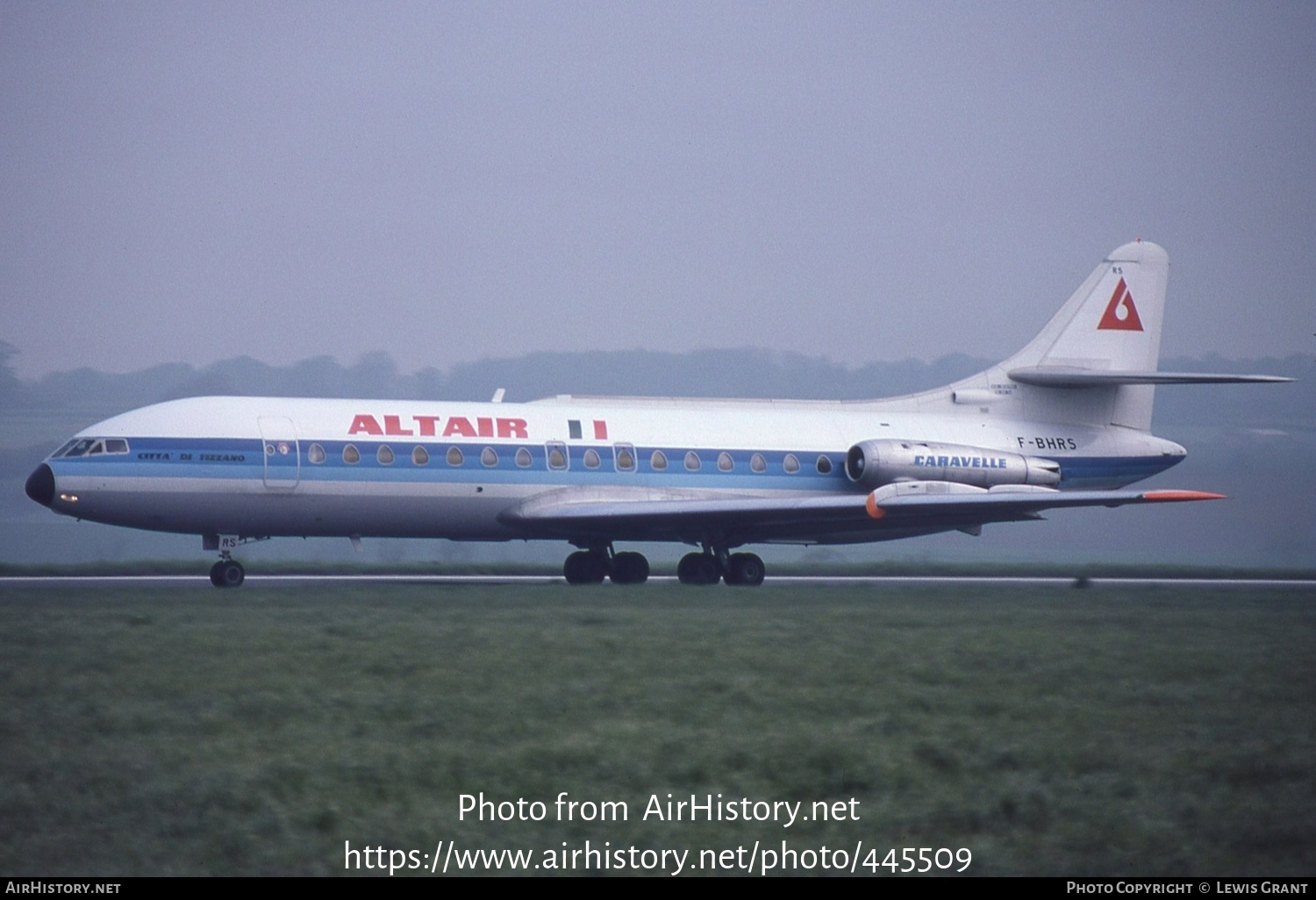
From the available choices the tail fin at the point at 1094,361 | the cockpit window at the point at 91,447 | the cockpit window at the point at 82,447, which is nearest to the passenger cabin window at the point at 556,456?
the cockpit window at the point at 91,447

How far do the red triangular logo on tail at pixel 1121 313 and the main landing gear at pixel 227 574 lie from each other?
64.0 feet

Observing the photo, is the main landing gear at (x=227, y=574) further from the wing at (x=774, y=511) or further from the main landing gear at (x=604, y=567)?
the main landing gear at (x=604, y=567)

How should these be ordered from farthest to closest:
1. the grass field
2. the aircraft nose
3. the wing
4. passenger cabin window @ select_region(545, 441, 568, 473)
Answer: passenger cabin window @ select_region(545, 441, 568, 473) → the wing → the aircraft nose → the grass field

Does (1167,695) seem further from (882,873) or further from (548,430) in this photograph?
(548,430)

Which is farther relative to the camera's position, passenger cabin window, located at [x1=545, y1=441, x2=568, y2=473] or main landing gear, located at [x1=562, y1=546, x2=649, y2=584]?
main landing gear, located at [x1=562, y1=546, x2=649, y2=584]

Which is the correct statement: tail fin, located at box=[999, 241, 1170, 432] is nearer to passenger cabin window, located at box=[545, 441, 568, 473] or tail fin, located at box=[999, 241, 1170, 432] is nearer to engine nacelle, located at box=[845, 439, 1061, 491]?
engine nacelle, located at box=[845, 439, 1061, 491]

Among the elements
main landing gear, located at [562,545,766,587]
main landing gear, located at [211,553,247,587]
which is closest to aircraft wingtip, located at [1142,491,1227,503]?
main landing gear, located at [562,545,766,587]

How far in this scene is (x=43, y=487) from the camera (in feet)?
80.8

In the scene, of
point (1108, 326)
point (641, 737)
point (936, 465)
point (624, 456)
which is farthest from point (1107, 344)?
point (641, 737)

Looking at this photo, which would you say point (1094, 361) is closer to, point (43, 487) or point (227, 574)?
point (227, 574)

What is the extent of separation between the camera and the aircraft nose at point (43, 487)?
968 inches

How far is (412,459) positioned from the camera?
26.5 m

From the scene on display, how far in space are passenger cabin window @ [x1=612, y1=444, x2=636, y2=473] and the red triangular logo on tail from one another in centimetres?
1193

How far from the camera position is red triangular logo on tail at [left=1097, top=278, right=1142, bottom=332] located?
33750 millimetres
